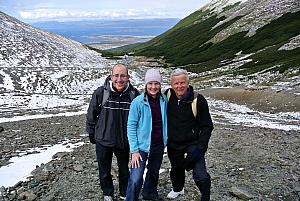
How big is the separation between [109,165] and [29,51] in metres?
67.2

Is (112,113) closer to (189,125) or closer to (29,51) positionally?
(189,125)

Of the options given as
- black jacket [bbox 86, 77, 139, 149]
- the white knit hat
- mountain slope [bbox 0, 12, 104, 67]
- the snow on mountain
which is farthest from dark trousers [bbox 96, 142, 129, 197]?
the snow on mountain

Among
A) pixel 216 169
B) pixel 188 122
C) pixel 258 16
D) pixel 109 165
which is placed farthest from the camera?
pixel 258 16

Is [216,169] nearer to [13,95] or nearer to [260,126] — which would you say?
[260,126]

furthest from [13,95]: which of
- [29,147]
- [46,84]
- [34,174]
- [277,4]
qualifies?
[277,4]

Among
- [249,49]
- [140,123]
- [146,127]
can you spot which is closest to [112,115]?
[140,123]

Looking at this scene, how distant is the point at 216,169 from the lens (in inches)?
441

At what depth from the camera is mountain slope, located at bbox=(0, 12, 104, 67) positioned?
64750 mm

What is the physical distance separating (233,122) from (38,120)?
41.0ft

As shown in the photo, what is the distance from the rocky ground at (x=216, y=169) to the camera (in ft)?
29.8

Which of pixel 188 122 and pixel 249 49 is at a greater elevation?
pixel 249 49

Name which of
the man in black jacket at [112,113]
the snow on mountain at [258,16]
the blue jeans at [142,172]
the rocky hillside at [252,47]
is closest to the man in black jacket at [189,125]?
the blue jeans at [142,172]

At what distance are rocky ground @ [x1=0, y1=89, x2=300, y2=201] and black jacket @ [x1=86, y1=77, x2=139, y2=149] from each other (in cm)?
175

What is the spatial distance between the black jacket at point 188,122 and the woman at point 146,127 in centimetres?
16
